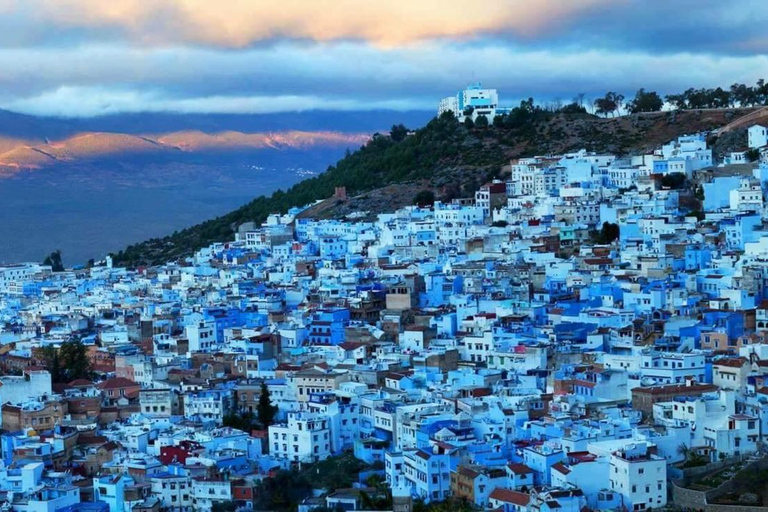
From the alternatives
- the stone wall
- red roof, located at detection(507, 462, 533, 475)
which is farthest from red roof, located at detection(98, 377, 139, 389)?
the stone wall

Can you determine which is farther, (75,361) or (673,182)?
(673,182)

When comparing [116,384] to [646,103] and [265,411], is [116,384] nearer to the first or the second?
[265,411]

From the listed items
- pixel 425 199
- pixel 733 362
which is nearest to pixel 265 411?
pixel 733 362

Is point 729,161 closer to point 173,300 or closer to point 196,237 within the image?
point 173,300

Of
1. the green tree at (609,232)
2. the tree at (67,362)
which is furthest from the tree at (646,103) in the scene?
the tree at (67,362)

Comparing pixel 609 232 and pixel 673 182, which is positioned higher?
pixel 673 182

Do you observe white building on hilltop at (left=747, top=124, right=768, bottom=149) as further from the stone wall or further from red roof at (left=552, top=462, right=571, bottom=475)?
red roof at (left=552, top=462, right=571, bottom=475)
